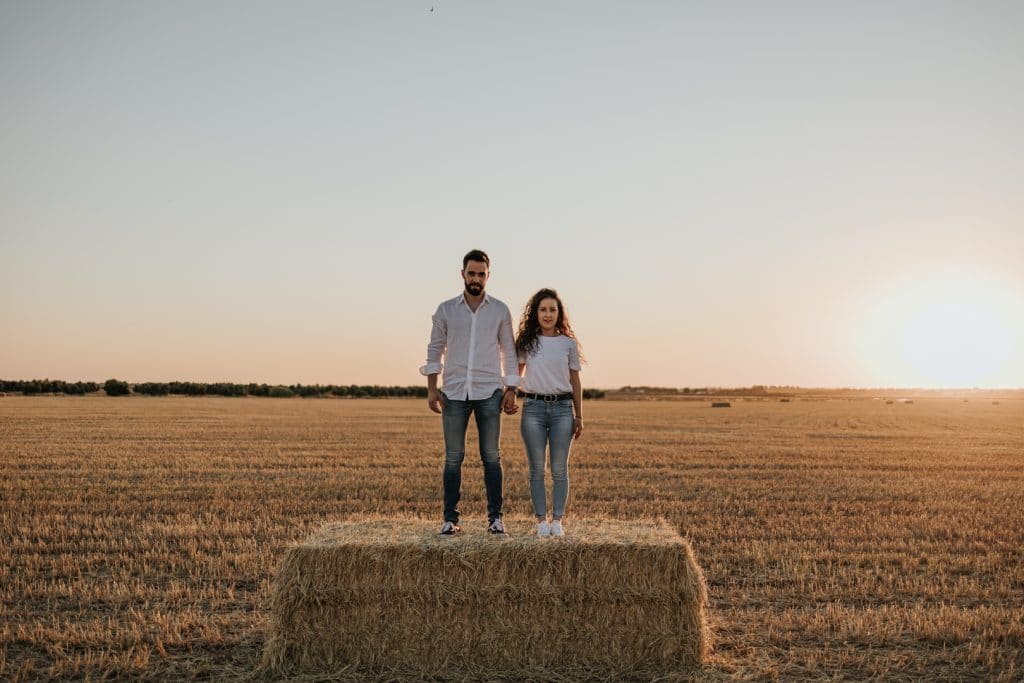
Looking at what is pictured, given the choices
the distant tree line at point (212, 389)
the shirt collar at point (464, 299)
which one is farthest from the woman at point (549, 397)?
the distant tree line at point (212, 389)

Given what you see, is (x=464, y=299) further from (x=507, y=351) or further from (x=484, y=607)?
(x=484, y=607)

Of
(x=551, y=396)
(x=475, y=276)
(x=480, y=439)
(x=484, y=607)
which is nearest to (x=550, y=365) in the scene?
(x=551, y=396)

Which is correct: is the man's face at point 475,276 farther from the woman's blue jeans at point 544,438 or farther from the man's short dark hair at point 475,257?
the woman's blue jeans at point 544,438

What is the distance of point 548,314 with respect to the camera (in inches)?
261

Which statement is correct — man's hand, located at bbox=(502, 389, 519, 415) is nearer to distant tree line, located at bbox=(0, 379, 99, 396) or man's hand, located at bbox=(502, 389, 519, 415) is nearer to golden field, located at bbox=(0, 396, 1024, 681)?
golden field, located at bbox=(0, 396, 1024, 681)

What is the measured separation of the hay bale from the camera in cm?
618

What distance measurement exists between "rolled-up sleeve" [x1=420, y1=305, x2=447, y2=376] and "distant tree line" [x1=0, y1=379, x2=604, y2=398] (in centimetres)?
8350

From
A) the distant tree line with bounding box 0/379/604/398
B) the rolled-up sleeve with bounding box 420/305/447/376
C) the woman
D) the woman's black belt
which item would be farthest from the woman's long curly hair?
the distant tree line with bounding box 0/379/604/398

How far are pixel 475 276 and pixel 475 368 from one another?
0.74 meters

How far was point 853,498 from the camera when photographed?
49.2 ft

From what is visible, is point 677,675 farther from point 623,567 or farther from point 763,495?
point 763,495

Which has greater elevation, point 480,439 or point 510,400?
point 510,400

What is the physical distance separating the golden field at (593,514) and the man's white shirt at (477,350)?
1273 mm

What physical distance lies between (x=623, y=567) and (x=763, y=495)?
9.90 metres
